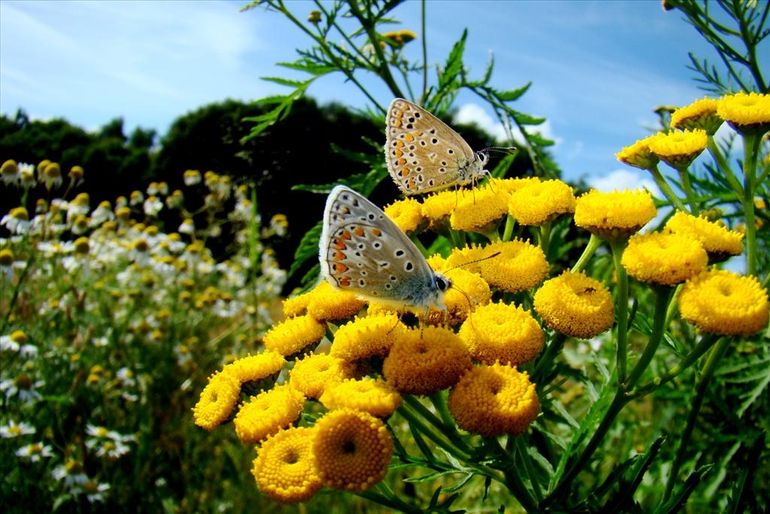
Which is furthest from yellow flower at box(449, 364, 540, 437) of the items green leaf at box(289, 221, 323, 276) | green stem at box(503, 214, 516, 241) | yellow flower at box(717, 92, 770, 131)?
green leaf at box(289, 221, 323, 276)

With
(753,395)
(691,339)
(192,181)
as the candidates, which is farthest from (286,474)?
(192,181)

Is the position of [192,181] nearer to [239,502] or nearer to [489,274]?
[239,502]

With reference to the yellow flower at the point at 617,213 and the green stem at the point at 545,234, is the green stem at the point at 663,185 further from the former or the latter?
the green stem at the point at 545,234

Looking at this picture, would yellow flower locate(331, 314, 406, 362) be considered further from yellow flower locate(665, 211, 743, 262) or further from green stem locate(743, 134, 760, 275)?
green stem locate(743, 134, 760, 275)

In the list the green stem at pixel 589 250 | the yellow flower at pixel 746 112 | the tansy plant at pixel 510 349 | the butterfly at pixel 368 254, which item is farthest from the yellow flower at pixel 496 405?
the yellow flower at pixel 746 112

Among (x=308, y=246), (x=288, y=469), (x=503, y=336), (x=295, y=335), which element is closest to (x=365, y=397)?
(x=288, y=469)

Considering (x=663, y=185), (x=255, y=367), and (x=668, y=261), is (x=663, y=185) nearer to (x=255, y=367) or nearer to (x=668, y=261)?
(x=668, y=261)
